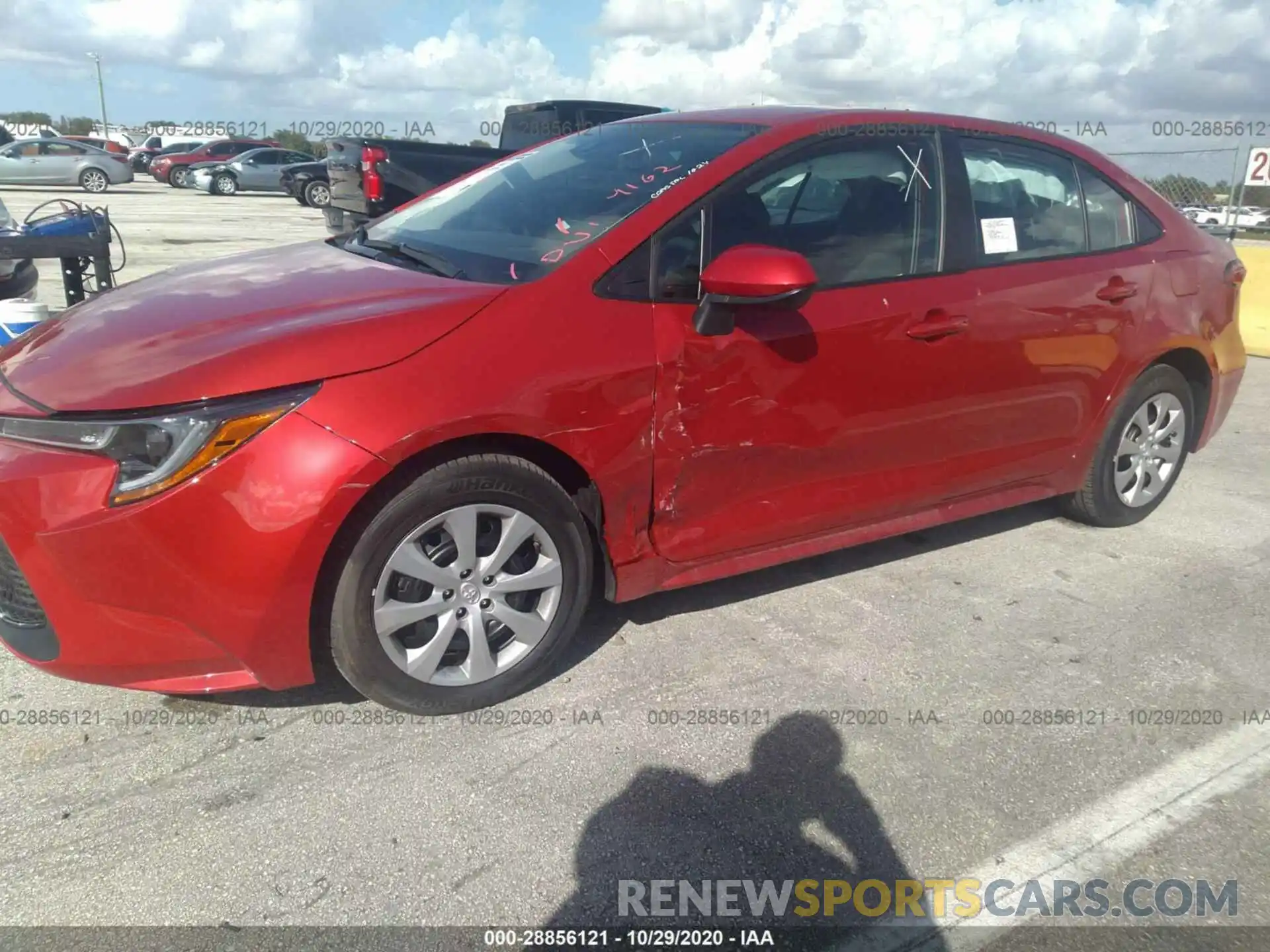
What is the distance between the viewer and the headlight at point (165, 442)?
2332 millimetres

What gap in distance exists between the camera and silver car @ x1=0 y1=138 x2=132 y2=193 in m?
23.3

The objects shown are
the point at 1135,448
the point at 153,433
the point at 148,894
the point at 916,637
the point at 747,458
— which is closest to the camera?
the point at 148,894

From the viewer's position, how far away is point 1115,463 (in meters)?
4.30

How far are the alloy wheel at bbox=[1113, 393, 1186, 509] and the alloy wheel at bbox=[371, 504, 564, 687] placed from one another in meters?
2.78

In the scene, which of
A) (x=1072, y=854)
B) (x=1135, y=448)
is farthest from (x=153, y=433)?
(x=1135, y=448)

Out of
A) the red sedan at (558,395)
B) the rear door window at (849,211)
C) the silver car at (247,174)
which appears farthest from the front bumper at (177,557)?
the silver car at (247,174)

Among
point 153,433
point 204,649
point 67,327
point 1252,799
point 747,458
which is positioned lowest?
point 1252,799

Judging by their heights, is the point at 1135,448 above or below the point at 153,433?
below

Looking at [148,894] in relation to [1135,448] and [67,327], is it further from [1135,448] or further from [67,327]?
[1135,448]

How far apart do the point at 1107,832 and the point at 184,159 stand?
31.3 meters

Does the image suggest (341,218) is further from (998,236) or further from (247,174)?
(247,174)

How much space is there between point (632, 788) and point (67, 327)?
6.78 ft

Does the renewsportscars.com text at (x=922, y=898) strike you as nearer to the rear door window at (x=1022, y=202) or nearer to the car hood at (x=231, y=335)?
the car hood at (x=231, y=335)

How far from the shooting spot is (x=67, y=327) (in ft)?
9.38
